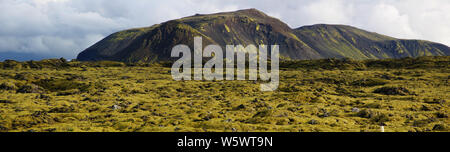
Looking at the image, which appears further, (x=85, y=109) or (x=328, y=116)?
(x=85, y=109)

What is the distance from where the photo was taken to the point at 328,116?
30.2m
